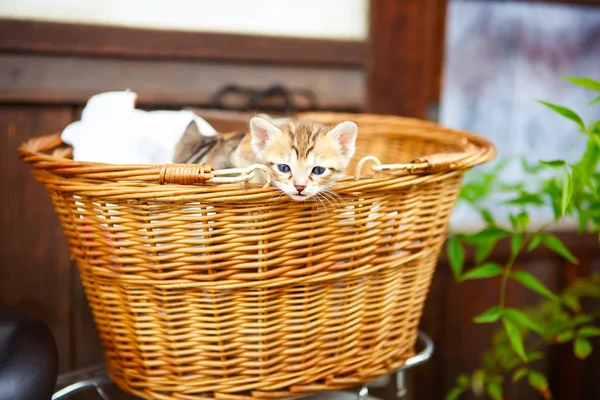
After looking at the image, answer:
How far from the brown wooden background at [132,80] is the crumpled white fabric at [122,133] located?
0.32m

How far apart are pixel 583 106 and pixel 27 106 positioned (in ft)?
5.21

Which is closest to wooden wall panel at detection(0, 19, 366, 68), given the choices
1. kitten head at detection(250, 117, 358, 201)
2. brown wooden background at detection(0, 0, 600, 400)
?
brown wooden background at detection(0, 0, 600, 400)

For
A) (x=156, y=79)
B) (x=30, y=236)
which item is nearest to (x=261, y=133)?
(x=156, y=79)

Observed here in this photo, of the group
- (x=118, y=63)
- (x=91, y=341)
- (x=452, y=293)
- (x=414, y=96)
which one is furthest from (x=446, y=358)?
(x=118, y=63)

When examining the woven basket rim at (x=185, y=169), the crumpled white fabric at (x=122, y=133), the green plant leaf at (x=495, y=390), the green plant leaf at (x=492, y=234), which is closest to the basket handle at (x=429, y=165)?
the woven basket rim at (x=185, y=169)

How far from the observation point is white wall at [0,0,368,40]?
4.08ft

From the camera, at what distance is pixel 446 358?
164 centimetres

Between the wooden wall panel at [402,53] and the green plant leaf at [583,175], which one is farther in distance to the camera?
the wooden wall panel at [402,53]

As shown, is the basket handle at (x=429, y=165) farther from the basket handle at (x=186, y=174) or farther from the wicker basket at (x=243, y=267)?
the basket handle at (x=186, y=174)

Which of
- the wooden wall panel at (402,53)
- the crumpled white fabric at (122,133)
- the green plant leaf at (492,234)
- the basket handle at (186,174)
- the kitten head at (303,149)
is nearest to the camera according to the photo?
the basket handle at (186,174)

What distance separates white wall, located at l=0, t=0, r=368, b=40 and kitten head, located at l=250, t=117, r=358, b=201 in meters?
0.63

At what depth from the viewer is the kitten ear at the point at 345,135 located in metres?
0.80

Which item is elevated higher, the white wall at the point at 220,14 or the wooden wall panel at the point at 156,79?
the white wall at the point at 220,14

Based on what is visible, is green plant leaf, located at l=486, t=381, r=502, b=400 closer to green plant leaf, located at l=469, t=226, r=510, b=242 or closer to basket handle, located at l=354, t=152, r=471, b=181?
green plant leaf, located at l=469, t=226, r=510, b=242
